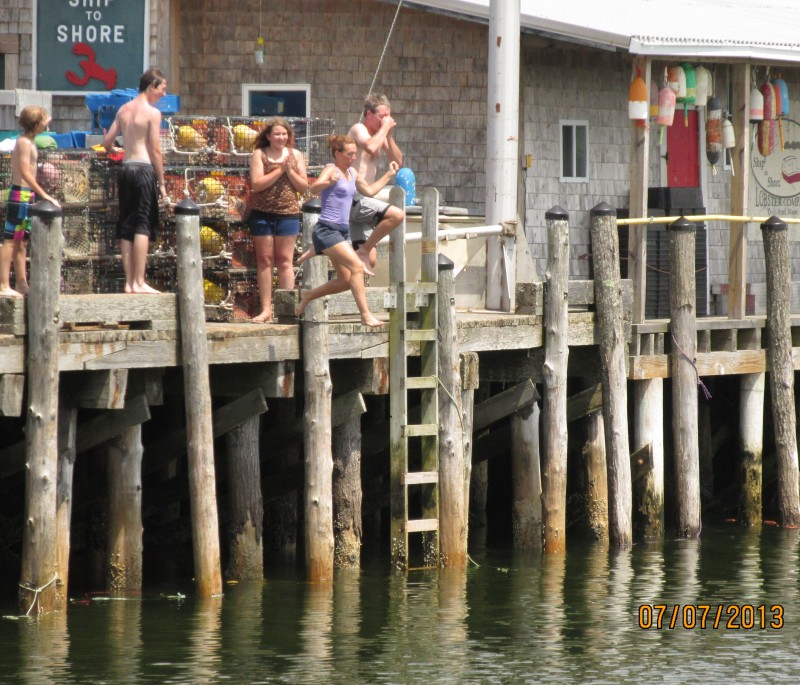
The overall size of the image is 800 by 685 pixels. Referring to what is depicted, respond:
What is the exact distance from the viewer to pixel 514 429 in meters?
13.2

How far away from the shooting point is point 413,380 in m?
11.9

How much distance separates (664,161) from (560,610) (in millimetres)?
7091

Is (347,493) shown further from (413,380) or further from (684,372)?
(684,372)

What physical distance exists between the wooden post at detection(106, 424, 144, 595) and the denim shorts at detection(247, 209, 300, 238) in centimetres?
169

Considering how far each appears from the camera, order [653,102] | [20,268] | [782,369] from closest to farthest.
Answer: [20,268], [782,369], [653,102]

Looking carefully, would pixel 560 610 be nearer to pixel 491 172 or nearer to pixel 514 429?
pixel 514 429

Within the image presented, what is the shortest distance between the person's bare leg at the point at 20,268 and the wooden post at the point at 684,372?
5.39 m

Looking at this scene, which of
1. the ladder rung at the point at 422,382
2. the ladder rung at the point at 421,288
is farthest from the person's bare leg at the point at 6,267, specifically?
the ladder rung at the point at 422,382

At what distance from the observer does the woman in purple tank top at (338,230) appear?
36.9ft

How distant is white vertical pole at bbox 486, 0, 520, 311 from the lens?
42.9ft

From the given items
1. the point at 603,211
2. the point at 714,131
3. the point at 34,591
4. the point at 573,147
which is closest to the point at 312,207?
the point at 603,211
